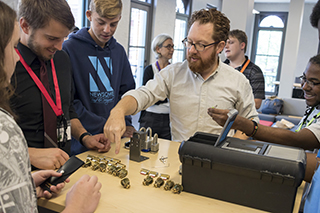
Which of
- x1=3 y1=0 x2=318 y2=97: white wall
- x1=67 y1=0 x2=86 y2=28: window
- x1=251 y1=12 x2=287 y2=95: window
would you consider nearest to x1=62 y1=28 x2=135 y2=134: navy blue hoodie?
x1=3 y1=0 x2=318 y2=97: white wall

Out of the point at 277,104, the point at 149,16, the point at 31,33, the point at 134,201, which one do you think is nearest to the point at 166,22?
the point at 149,16

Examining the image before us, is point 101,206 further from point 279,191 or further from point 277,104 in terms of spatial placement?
point 277,104

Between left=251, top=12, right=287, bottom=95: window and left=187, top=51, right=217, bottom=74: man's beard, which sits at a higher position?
left=251, top=12, right=287, bottom=95: window

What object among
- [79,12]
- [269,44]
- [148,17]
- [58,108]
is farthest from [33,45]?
[269,44]

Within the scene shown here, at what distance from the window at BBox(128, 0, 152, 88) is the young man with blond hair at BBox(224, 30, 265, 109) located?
3.80 metres

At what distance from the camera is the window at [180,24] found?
29.3 feet

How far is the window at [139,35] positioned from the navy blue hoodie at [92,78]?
4.68 metres

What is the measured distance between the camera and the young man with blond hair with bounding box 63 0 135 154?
226 centimetres

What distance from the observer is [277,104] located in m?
7.02

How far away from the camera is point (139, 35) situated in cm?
742

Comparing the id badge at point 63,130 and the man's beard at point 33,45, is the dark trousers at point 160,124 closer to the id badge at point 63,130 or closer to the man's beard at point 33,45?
the id badge at point 63,130

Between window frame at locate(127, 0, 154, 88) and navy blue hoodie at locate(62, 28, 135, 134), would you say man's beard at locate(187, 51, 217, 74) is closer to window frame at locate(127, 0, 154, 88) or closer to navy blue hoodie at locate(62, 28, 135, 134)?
navy blue hoodie at locate(62, 28, 135, 134)

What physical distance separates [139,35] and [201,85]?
18.3 feet

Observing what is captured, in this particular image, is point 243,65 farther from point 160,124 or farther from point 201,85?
point 201,85
